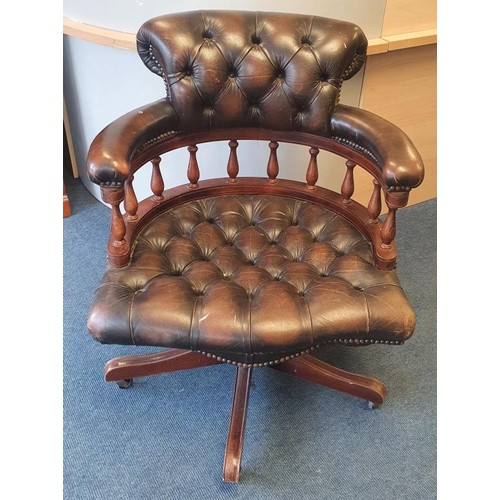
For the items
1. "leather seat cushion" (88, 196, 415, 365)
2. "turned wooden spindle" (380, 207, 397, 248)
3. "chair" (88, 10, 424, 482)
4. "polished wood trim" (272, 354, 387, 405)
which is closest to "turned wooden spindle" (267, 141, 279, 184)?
"chair" (88, 10, 424, 482)

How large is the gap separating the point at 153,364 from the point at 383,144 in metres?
0.80

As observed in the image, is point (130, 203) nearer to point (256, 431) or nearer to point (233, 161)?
point (233, 161)

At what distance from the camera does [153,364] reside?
1.34 meters

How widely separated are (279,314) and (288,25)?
0.73 m

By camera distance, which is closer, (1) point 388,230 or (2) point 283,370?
(1) point 388,230

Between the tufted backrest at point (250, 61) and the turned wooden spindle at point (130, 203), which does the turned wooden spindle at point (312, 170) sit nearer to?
the tufted backrest at point (250, 61)

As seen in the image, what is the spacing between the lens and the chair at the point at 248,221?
1005mm

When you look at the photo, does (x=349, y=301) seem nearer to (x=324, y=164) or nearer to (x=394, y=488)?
(x=394, y=488)

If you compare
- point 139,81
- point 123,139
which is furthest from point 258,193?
point 139,81

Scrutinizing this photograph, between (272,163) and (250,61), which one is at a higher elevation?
(250,61)

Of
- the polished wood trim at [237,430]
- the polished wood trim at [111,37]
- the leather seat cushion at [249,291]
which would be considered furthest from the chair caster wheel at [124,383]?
the polished wood trim at [111,37]

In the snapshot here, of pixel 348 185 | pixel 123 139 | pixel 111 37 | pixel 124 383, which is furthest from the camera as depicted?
pixel 111 37

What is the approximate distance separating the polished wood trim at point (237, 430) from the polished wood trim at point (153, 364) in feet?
0.30

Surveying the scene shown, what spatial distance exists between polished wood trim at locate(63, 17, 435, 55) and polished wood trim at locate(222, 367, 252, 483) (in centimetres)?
102
